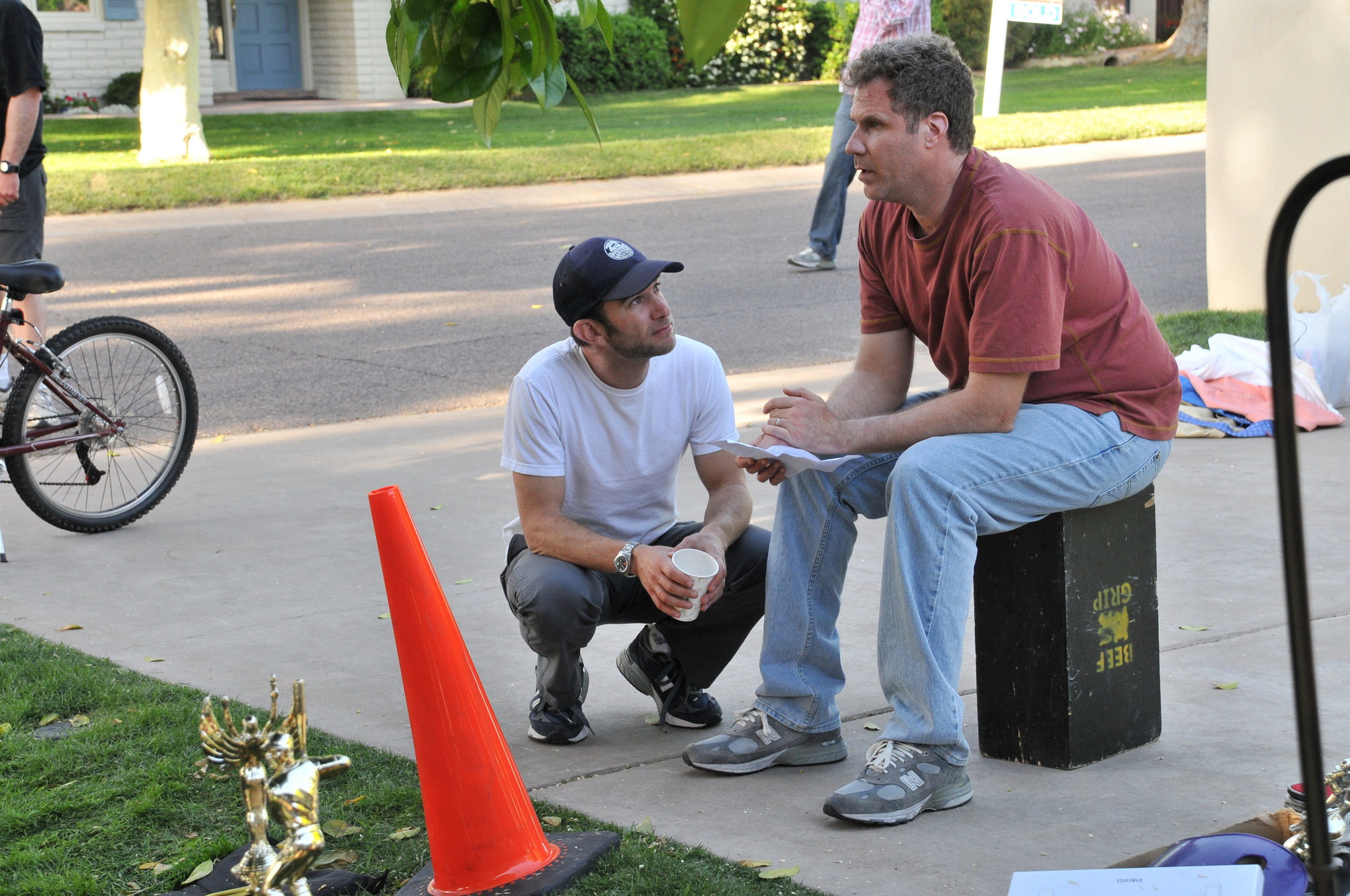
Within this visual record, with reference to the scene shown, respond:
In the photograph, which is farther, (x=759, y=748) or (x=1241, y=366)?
(x=1241, y=366)

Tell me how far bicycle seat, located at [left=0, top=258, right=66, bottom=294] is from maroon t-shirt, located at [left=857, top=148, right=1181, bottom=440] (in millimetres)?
3163

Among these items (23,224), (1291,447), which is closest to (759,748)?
(1291,447)

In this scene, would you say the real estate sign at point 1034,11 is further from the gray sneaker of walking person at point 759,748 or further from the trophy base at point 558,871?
the trophy base at point 558,871

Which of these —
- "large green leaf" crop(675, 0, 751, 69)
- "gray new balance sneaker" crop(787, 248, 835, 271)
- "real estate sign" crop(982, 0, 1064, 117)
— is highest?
"real estate sign" crop(982, 0, 1064, 117)

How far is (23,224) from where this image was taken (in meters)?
6.47

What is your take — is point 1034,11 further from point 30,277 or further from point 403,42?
point 403,42

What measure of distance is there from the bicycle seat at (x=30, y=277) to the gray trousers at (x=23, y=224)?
45.3 inches

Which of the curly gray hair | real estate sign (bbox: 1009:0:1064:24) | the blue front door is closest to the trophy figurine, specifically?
the curly gray hair

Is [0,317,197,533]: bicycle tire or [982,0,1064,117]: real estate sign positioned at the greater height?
[982,0,1064,117]: real estate sign

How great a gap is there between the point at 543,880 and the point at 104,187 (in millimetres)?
13481

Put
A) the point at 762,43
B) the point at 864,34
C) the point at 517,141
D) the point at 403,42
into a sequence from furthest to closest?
the point at 762,43 < the point at 517,141 < the point at 864,34 < the point at 403,42

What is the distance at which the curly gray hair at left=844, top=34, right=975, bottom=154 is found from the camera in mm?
3328

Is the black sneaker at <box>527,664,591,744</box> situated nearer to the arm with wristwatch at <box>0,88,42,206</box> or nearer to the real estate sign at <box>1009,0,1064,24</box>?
the arm with wristwatch at <box>0,88,42,206</box>

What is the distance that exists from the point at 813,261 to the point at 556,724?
25.4 feet
